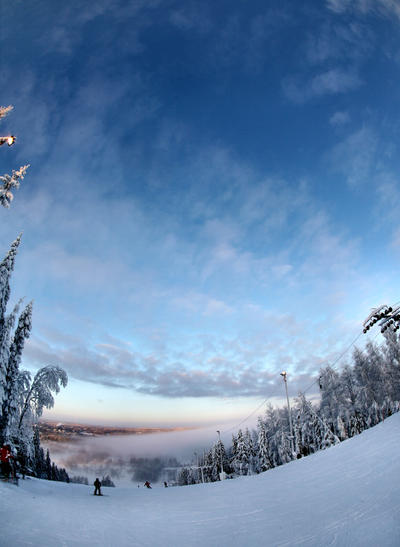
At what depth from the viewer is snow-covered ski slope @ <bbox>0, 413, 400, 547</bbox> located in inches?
276

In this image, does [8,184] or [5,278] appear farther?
[5,278]

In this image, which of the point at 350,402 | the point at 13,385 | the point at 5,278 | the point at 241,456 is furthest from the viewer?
the point at 241,456

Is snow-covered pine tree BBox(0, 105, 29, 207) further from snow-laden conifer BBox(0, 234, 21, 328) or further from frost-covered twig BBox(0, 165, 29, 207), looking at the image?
snow-laden conifer BBox(0, 234, 21, 328)

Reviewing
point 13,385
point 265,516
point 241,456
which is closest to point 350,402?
point 241,456

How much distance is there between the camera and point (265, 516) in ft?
31.3

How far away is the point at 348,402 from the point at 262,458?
2022 centimetres

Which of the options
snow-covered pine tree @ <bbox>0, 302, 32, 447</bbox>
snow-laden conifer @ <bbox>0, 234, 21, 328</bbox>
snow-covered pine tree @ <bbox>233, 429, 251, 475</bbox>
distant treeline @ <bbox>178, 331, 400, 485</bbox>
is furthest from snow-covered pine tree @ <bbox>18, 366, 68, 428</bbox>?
snow-covered pine tree @ <bbox>233, 429, 251, 475</bbox>

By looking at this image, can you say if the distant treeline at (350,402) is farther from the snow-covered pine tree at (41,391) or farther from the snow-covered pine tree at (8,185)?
the snow-covered pine tree at (8,185)

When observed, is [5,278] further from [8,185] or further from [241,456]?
[241,456]

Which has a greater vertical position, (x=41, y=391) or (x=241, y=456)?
(x=41, y=391)

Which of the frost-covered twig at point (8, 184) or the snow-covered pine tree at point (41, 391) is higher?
the frost-covered twig at point (8, 184)

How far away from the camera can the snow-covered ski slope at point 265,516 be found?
7016mm

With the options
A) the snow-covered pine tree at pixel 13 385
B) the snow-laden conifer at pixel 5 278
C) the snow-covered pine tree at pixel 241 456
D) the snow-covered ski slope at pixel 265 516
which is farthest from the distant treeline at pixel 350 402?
the snow-laden conifer at pixel 5 278

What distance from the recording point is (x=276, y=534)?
297 inches
